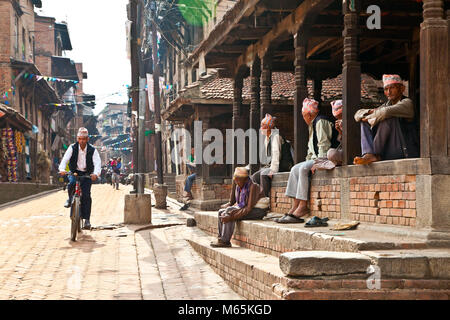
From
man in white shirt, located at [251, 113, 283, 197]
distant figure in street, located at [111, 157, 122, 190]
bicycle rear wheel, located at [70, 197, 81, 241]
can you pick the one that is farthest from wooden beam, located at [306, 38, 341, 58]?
distant figure in street, located at [111, 157, 122, 190]

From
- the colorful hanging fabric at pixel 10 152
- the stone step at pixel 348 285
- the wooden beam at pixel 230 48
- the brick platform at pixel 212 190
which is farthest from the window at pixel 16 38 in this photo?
the stone step at pixel 348 285

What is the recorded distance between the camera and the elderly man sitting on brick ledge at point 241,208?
9.02 meters

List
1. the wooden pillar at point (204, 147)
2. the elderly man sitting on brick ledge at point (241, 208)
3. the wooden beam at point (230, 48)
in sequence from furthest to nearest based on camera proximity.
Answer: the wooden pillar at point (204, 147)
the wooden beam at point (230, 48)
the elderly man sitting on brick ledge at point (241, 208)

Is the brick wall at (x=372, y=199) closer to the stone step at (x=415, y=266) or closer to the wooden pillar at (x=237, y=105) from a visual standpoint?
the stone step at (x=415, y=266)

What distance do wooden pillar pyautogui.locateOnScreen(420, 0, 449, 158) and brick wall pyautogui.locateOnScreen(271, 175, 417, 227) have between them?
41cm

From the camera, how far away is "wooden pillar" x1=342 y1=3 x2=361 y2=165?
7.58 metres

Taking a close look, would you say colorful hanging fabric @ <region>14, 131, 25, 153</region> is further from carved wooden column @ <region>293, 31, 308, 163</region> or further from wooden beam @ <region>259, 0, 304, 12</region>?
carved wooden column @ <region>293, 31, 308, 163</region>

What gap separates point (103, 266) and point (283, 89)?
1268 cm

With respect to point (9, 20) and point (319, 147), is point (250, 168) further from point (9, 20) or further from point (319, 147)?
point (9, 20)

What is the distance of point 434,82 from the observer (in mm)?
5672

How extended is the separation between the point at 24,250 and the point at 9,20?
24.5 metres

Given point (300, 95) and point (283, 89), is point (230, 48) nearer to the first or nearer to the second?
point (300, 95)

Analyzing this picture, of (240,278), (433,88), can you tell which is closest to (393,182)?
(433,88)

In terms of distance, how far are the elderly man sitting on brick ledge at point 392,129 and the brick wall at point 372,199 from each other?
34cm
